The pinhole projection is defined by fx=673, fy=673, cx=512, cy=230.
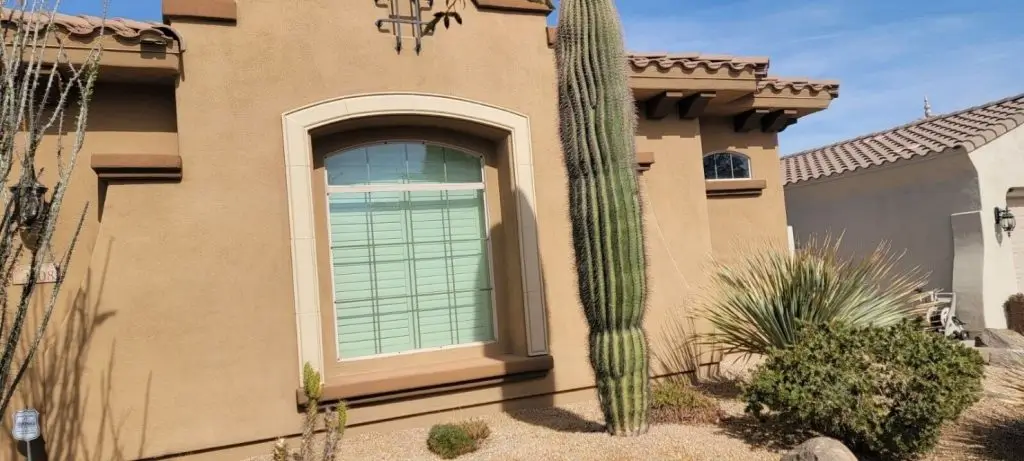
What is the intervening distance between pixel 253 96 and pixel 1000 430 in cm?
740

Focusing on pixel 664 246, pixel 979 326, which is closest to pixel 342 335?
pixel 664 246

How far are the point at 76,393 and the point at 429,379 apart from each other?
3.13m

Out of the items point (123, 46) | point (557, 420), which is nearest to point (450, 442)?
point (557, 420)

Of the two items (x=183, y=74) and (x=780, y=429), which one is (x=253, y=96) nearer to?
(x=183, y=74)

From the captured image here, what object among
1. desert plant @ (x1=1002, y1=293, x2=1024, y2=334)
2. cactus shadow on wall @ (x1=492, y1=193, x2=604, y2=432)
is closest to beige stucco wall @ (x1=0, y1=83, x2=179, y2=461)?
cactus shadow on wall @ (x1=492, y1=193, x2=604, y2=432)

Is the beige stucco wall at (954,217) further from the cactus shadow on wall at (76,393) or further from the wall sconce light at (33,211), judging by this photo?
the wall sconce light at (33,211)

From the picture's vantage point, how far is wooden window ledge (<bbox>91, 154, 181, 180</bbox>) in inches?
241

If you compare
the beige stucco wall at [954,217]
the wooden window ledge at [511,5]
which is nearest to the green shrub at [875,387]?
the wooden window ledge at [511,5]

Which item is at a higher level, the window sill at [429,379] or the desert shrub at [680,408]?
the window sill at [429,379]

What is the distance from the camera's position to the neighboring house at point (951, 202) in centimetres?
1113

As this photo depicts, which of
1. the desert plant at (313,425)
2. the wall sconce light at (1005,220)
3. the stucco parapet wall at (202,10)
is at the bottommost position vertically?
the desert plant at (313,425)

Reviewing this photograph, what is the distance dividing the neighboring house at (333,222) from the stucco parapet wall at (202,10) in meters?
0.02

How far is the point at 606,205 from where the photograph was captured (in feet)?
18.5

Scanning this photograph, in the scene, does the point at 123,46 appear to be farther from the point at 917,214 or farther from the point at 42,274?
the point at 917,214
